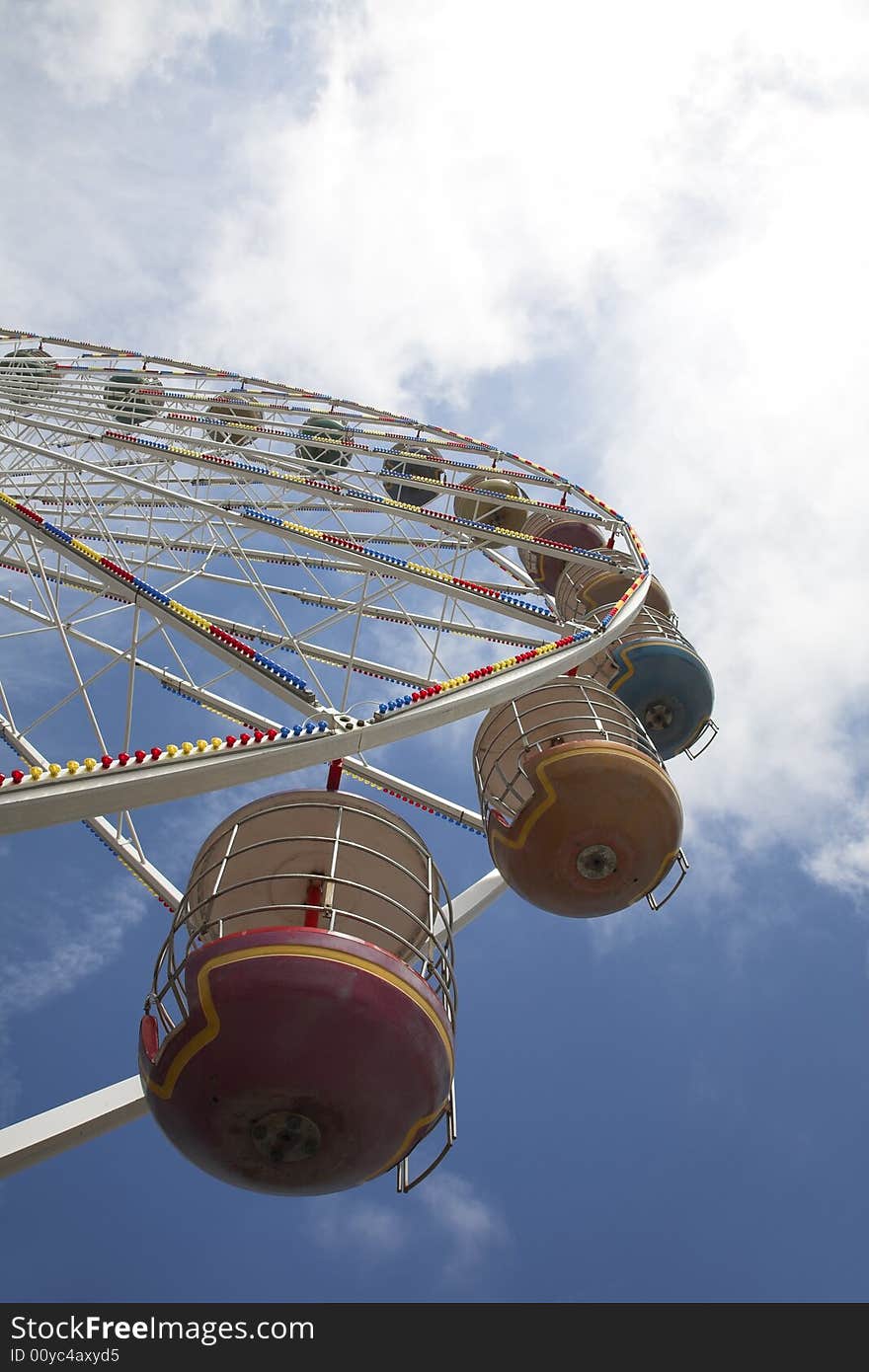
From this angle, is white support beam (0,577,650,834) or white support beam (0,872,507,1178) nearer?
white support beam (0,577,650,834)

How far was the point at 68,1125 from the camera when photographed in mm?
12094

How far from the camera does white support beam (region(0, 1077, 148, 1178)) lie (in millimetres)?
11633

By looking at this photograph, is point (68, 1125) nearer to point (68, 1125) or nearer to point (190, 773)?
point (68, 1125)

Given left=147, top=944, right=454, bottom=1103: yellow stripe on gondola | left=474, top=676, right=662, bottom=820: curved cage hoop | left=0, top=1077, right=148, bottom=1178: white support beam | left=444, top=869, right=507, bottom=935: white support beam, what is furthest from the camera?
left=444, top=869, right=507, bottom=935: white support beam

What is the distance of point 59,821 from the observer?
8391 mm

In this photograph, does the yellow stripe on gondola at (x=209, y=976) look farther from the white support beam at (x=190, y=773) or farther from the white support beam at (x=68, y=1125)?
the white support beam at (x=68, y=1125)

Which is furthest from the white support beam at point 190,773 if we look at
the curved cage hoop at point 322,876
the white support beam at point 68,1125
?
the white support beam at point 68,1125

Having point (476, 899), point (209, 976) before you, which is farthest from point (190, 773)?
point (476, 899)

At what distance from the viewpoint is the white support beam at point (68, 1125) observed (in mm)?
11633

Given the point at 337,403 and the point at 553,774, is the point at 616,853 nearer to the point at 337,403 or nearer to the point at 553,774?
the point at 553,774

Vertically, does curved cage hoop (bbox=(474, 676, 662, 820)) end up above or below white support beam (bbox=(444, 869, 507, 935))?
above

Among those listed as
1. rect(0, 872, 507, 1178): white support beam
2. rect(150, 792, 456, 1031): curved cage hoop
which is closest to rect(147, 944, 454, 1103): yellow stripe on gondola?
rect(150, 792, 456, 1031): curved cage hoop

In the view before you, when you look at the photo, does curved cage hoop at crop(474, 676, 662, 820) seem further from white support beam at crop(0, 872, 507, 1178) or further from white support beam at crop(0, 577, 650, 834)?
white support beam at crop(0, 577, 650, 834)

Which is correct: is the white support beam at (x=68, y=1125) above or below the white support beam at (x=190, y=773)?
below
